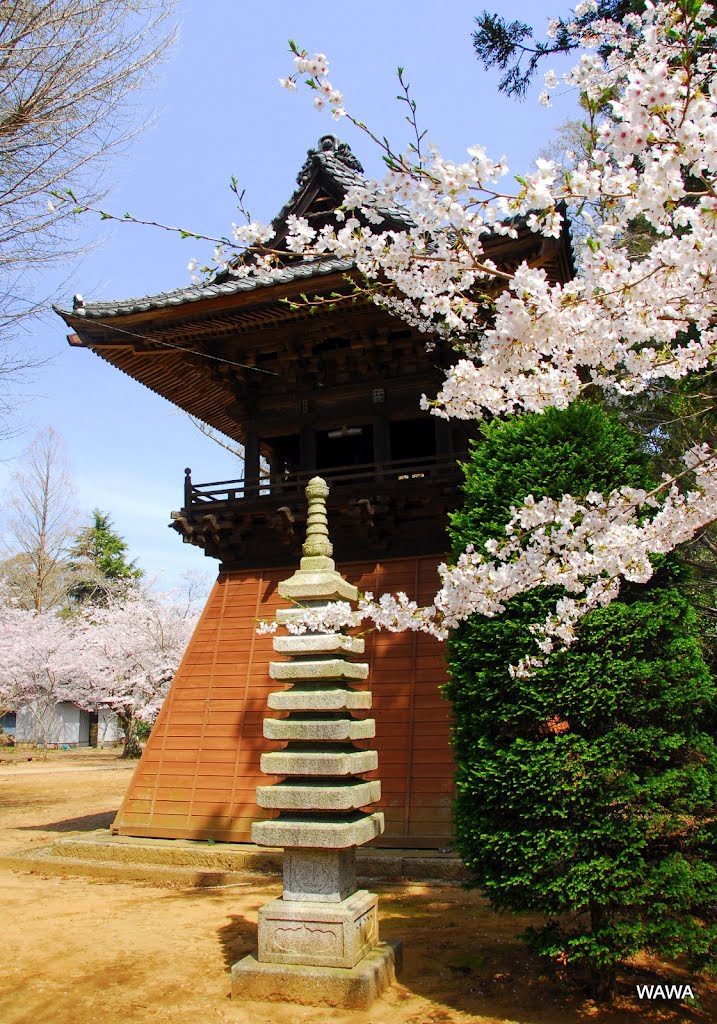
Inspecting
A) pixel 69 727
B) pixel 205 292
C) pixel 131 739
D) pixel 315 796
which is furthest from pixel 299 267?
pixel 69 727

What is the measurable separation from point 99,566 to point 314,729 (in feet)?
131

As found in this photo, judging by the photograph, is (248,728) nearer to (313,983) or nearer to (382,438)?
(382,438)

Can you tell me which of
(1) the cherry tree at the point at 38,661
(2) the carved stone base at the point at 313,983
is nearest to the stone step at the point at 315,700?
(2) the carved stone base at the point at 313,983

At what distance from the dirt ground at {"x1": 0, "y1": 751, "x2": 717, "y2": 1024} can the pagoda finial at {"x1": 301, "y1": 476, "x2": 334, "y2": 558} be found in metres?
3.62

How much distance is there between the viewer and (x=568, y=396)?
4625mm

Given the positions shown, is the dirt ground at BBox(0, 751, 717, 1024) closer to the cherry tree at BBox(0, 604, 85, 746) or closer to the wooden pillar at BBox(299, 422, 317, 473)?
the wooden pillar at BBox(299, 422, 317, 473)

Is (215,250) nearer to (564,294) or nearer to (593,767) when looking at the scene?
(564,294)

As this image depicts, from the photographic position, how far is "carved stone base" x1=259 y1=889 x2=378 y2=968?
5.39m

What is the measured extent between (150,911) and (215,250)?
715 cm

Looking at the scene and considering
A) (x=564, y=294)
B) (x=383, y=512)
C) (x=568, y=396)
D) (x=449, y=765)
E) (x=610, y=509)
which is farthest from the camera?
(x=383, y=512)

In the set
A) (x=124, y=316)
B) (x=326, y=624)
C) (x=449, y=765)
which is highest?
(x=124, y=316)

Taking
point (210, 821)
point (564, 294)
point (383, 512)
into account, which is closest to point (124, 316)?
point (383, 512)

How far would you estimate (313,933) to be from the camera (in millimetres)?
5477

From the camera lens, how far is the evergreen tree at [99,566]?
39438mm
